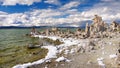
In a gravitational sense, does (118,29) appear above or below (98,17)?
below

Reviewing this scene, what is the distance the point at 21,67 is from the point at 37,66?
2.71 m

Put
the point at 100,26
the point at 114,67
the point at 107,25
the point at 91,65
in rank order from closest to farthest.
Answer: the point at 114,67, the point at 91,65, the point at 100,26, the point at 107,25

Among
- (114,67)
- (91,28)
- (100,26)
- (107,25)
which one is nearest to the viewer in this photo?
(114,67)

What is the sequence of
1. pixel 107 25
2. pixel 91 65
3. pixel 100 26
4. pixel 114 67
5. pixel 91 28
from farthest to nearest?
1. pixel 107 25
2. pixel 100 26
3. pixel 91 28
4. pixel 91 65
5. pixel 114 67

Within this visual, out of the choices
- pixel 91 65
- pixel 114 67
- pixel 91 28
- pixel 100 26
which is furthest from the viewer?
pixel 100 26

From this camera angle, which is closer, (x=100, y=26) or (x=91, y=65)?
(x=91, y=65)

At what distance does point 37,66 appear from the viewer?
31.5 meters

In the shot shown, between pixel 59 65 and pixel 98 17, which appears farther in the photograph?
pixel 98 17

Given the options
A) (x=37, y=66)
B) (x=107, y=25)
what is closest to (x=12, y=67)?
(x=37, y=66)

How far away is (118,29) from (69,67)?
116357mm

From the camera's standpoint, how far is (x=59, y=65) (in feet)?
103

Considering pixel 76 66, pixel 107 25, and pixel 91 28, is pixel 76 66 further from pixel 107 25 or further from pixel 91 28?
pixel 107 25

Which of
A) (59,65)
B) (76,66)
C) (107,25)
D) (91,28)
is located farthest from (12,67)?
(107,25)

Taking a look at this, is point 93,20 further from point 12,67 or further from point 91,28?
point 12,67
